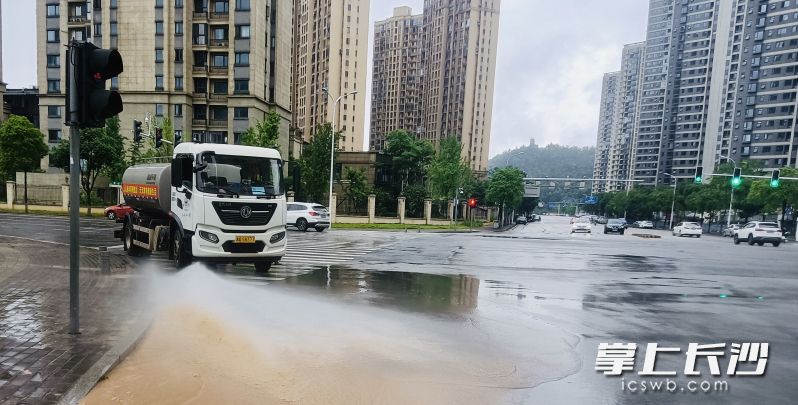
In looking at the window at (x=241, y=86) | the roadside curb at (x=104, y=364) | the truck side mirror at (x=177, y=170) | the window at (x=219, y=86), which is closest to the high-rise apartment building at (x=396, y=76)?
the window at (x=219, y=86)

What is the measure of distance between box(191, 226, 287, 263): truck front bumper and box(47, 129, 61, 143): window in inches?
2366

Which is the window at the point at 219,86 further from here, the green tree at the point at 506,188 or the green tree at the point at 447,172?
the green tree at the point at 506,188

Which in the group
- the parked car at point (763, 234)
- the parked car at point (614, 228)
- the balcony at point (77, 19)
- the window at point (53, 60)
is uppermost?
the balcony at point (77, 19)

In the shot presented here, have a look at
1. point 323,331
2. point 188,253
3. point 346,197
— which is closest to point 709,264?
point 323,331

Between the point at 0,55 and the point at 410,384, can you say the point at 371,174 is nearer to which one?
the point at 410,384

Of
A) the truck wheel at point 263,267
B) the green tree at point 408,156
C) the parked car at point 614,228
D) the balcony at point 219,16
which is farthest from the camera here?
the green tree at point 408,156

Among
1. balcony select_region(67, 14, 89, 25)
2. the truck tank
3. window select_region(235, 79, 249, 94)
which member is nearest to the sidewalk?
the truck tank

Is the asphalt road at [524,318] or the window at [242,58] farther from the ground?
the window at [242,58]

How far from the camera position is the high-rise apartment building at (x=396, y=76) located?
5620 inches

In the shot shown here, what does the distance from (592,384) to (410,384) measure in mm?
2122

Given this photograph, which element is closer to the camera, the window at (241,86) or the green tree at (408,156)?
the window at (241,86)

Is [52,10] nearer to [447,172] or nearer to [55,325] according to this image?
[447,172]

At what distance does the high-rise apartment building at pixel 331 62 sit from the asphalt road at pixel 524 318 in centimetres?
9316

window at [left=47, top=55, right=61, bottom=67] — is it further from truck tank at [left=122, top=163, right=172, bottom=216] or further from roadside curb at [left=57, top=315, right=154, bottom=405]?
roadside curb at [left=57, top=315, right=154, bottom=405]
